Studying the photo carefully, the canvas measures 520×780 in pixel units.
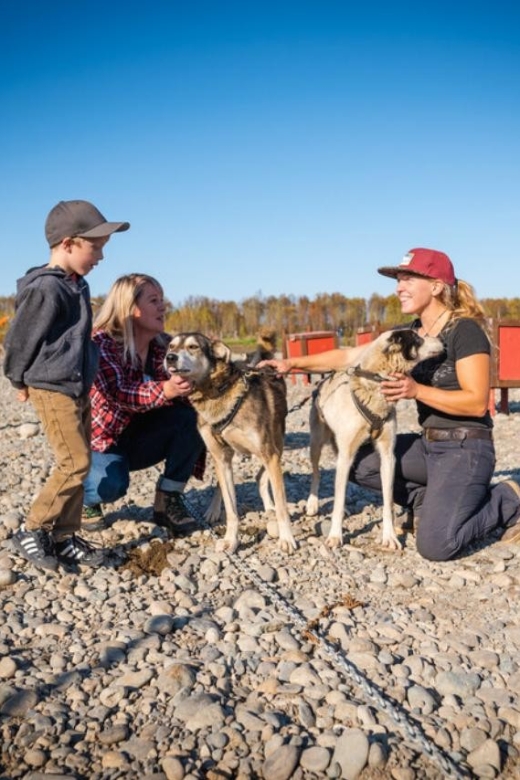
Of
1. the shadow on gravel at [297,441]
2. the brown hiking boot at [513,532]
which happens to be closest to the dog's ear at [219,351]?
the brown hiking boot at [513,532]

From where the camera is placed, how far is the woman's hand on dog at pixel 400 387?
4148 mm

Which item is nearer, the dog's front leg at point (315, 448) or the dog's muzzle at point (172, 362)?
the dog's muzzle at point (172, 362)

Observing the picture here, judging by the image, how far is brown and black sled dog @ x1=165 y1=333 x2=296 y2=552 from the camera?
4457mm

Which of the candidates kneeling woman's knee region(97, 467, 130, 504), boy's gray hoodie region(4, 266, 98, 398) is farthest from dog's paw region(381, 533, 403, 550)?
boy's gray hoodie region(4, 266, 98, 398)

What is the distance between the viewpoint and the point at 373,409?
447cm

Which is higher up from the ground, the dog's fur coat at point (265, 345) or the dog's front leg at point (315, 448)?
the dog's fur coat at point (265, 345)

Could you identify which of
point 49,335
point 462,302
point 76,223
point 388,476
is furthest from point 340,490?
point 76,223

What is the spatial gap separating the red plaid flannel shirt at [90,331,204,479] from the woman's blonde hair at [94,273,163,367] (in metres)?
0.07

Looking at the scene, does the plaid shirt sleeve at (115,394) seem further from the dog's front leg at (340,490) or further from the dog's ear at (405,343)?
the dog's ear at (405,343)

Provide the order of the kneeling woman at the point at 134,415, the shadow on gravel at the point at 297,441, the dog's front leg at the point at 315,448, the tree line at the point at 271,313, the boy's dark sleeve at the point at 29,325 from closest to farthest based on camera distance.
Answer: the boy's dark sleeve at the point at 29,325 < the kneeling woman at the point at 134,415 < the dog's front leg at the point at 315,448 < the shadow on gravel at the point at 297,441 < the tree line at the point at 271,313

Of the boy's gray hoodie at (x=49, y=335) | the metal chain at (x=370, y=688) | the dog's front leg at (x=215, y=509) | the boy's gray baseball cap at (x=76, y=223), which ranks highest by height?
the boy's gray baseball cap at (x=76, y=223)

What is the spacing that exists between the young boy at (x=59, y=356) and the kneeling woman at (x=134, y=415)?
1.92 ft

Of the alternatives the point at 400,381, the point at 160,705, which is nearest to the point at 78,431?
the point at 160,705

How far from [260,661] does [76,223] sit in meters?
2.65
